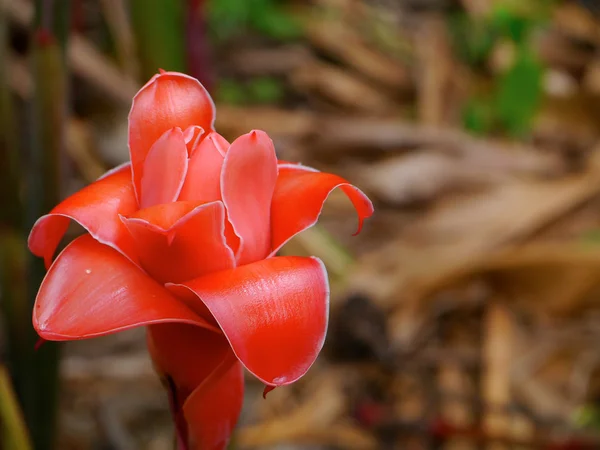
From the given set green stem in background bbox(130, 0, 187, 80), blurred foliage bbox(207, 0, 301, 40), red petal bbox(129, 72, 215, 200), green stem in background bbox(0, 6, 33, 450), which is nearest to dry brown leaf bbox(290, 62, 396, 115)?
blurred foliage bbox(207, 0, 301, 40)

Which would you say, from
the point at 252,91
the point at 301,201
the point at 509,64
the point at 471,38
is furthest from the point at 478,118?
the point at 301,201

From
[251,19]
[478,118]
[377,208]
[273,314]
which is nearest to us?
[273,314]

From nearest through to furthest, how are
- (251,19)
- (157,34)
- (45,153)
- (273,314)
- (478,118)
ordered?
1. (273,314)
2. (45,153)
3. (157,34)
4. (478,118)
5. (251,19)

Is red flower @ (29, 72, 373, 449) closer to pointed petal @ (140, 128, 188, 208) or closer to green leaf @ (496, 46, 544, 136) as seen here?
pointed petal @ (140, 128, 188, 208)

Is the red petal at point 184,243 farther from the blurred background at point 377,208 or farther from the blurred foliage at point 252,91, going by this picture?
the blurred foliage at point 252,91

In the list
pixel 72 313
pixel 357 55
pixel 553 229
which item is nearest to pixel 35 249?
pixel 72 313

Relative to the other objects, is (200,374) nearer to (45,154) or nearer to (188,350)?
(188,350)

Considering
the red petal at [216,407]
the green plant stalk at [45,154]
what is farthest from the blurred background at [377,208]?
the red petal at [216,407]
